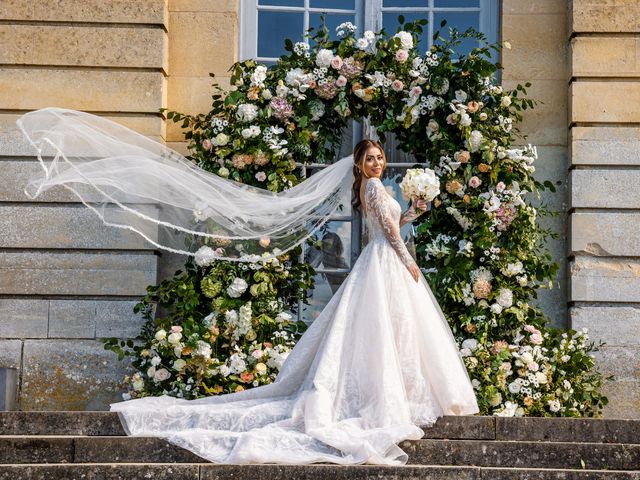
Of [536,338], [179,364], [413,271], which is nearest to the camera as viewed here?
[413,271]

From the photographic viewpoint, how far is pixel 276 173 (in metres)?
8.09

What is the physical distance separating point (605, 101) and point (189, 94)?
315 centimetres

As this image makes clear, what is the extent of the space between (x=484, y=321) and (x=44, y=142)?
3.27 metres

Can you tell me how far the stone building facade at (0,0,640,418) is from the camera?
26.3ft

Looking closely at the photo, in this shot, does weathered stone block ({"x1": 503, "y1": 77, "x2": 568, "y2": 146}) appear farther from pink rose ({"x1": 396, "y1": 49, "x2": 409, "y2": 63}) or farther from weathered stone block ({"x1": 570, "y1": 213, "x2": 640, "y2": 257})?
pink rose ({"x1": 396, "y1": 49, "x2": 409, "y2": 63})

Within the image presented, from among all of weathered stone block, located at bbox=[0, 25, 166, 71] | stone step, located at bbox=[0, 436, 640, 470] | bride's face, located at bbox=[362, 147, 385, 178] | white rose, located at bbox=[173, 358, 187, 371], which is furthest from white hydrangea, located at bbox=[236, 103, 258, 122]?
stone step, located at bbox=[0, 436, 640, 470]

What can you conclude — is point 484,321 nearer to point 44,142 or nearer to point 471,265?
point 471,265

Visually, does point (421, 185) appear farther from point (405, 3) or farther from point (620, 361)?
point (405, 3)

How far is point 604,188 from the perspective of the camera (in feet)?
26.8

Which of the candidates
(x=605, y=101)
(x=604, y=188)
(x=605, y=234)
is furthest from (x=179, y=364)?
(x=605, y=101)

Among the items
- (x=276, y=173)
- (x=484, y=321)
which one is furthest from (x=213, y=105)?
(x=484, y=321)

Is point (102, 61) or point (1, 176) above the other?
point (102, 61)

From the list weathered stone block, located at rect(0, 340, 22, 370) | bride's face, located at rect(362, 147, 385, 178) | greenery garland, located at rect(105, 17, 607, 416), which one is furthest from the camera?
weathered stone block, located at rect(0, 340, 22, 370)

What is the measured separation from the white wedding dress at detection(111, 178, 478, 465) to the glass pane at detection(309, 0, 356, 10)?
2.62m
